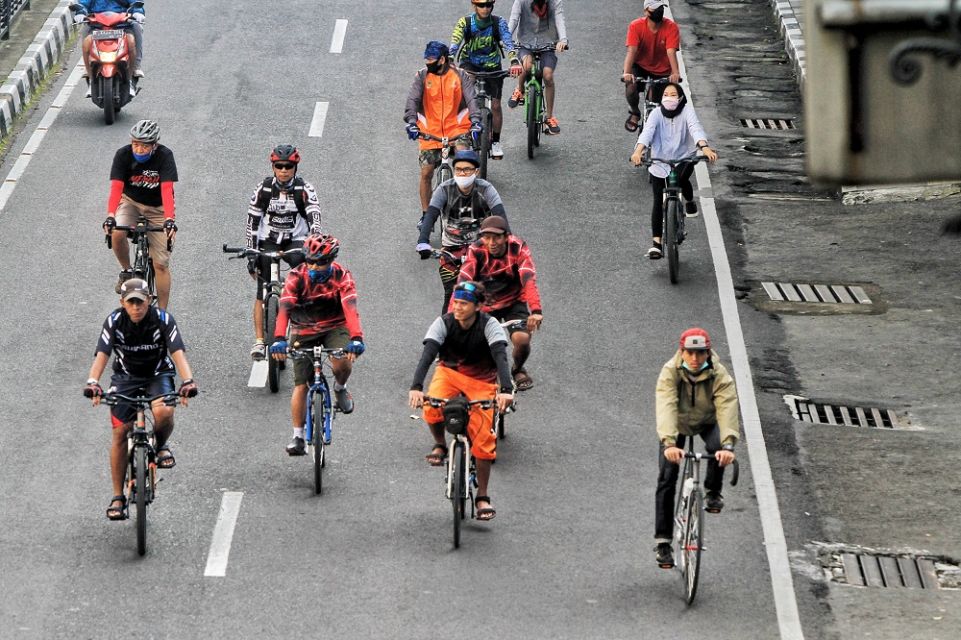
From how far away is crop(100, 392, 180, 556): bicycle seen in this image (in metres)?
13.3

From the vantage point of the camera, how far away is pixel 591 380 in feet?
56.5

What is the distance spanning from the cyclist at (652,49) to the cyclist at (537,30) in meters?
0.88

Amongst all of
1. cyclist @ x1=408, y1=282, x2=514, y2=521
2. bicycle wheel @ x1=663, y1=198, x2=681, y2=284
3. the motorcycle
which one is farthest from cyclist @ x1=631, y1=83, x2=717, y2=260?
the motorcycle

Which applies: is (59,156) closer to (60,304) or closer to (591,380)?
(60,304)

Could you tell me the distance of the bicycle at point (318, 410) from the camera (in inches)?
568

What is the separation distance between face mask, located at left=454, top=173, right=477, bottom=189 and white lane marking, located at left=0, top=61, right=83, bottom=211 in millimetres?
6531

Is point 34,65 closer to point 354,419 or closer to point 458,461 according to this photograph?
point 354,419

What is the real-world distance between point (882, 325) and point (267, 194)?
6541 mm

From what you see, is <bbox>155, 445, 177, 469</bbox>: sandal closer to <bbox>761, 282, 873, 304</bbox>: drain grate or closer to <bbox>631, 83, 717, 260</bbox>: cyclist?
<bbox>631, 83, 717, 260</bbox>: cyclist

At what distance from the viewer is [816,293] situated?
63.8 feet

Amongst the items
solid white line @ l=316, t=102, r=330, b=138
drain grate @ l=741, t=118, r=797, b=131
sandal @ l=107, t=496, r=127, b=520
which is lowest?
sandal @ l=107, t=496, r=127, b=520

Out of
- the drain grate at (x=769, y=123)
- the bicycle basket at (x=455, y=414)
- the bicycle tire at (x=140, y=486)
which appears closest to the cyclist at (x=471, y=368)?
the bicycle basket at (x=455, y=414)

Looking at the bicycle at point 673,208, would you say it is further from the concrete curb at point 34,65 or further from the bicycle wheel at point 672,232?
the concrete curb at point 34,65

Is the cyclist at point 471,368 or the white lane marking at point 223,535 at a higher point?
the cyclist at point 471,368
